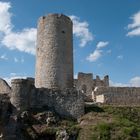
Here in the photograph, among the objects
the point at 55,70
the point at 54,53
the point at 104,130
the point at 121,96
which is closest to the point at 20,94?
the point at 55,70

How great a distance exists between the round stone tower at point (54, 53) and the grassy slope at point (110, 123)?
4.27 m

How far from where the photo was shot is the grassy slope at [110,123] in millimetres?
29117

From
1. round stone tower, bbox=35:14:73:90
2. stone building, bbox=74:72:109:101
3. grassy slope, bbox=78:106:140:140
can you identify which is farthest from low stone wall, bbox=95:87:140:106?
stone building, bbox=74:72:109:101

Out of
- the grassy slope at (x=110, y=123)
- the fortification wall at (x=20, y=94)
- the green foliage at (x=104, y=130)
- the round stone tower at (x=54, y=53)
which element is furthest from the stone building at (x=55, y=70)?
the green foliage at (x=104, y=130)

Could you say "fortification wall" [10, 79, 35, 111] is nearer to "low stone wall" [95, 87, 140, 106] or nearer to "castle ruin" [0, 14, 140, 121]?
"castle ruin" [0, 14, 140, 121]

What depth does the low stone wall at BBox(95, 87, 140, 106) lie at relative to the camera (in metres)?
35.7

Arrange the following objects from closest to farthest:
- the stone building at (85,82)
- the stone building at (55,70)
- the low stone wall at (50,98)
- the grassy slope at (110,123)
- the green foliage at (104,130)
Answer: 1. the green foliage at (104,130)
2. the grassy slope at (110,123)
3. the low stone wall at (50,98)
4. the stone building at (55,70)
5. the stone building at (85,82)

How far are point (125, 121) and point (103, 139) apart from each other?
318 cm

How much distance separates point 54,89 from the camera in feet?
109

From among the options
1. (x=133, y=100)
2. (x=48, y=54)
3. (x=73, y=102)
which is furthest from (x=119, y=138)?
(x=48, y=54)

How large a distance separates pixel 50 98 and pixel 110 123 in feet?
18.8

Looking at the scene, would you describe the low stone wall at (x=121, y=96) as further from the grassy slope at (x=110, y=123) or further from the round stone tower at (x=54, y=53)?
the round stone tower at (x=54, y=53)

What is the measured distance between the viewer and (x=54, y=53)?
3638 cm

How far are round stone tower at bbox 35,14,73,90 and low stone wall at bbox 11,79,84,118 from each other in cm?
273
